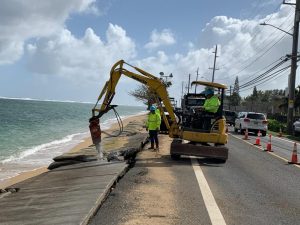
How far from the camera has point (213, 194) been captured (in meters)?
9.89

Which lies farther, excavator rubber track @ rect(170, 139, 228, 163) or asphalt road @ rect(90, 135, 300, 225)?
excavator rubber track @ rect(170, 139, 228, 163)

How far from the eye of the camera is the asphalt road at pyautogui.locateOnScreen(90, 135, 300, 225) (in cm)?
787

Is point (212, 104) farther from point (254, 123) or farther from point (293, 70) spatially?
point (293, 70)

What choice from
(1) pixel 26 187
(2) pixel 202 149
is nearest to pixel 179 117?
(2) pixel 202 149

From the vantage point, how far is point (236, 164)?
1565 cm

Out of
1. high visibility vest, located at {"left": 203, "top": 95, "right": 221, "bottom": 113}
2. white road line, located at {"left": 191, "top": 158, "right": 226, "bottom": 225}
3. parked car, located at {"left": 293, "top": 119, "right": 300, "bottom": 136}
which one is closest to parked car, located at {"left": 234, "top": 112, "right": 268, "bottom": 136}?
parked car, located at {"left": 293, "top": 119, "right": 300, "bottom": 136}

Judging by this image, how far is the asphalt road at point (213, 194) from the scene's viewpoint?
7871 millimetres

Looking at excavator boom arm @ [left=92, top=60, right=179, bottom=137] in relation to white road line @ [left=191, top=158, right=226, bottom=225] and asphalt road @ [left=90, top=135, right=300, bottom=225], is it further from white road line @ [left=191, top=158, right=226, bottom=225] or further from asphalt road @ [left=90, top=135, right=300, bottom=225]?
white road line @ [left=191, top=158, right=226, bottom=225]

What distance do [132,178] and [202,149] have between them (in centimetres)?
441

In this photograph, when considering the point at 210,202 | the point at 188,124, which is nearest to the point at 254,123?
the point at 188,124

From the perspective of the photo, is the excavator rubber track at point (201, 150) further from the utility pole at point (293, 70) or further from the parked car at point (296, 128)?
the utility pole at point (293, 70)

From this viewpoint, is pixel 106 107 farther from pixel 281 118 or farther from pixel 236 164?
pixel 281 118

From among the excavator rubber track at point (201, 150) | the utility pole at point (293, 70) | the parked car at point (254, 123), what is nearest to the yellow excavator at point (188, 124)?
the excavator rubber track at point (201, 150)

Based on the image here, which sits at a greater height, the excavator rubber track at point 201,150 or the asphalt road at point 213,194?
the excavator rubber track at point 201,150
